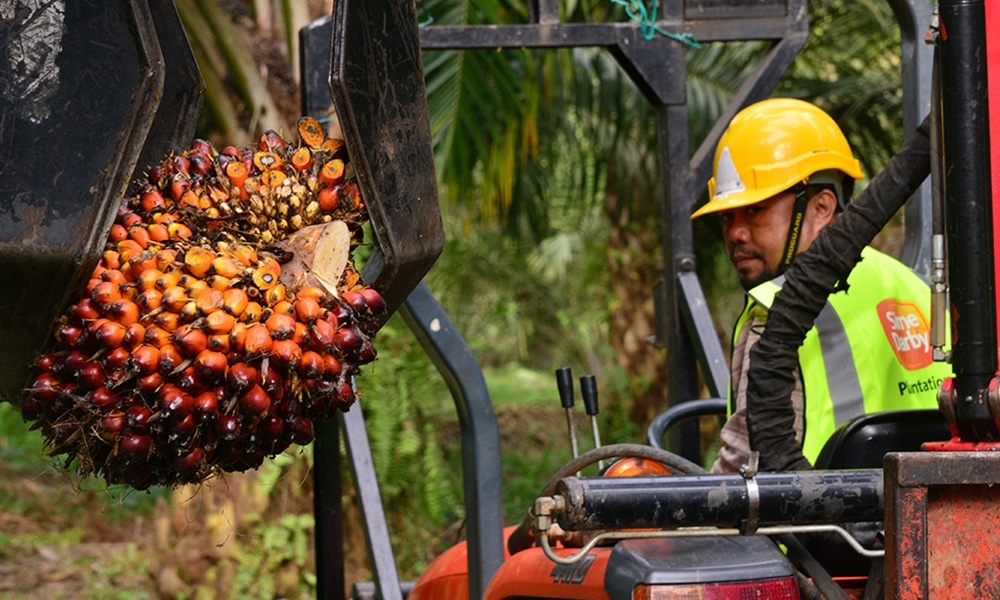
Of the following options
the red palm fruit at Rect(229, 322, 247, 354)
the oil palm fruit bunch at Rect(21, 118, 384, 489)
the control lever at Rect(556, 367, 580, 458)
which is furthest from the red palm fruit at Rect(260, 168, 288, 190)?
the control lever at Rect(556, 367, 580, 458)

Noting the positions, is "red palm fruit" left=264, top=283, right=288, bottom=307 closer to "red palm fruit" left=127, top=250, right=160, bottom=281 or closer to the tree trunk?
"red palm fruit" left=127, top=250, right=160, bottom=281

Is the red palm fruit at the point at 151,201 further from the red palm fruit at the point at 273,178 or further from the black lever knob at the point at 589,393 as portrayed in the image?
the black lever knob at the point at 589,393

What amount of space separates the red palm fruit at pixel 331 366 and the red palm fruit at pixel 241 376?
0.11 meters

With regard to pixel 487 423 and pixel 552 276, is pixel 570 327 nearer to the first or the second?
pixel 552 276

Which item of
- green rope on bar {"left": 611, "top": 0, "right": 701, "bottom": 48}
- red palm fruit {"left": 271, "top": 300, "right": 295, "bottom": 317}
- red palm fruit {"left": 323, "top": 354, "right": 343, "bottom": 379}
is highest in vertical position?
green rope on bar {"left": 611, "top": 0, "right": 701, "bottom": 48}

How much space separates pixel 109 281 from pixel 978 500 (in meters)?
1.28

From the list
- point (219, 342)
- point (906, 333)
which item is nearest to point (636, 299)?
point (906, 333)

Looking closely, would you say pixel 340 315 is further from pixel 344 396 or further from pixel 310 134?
pixel 310 134

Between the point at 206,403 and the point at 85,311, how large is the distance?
237 mm

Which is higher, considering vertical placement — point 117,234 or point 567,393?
point 117,234

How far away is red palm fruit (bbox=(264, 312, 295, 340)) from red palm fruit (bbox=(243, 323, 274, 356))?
0.04 ft

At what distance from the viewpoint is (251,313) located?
1728mm

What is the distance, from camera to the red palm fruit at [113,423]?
1727mm

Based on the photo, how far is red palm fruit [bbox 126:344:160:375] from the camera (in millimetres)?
1682
